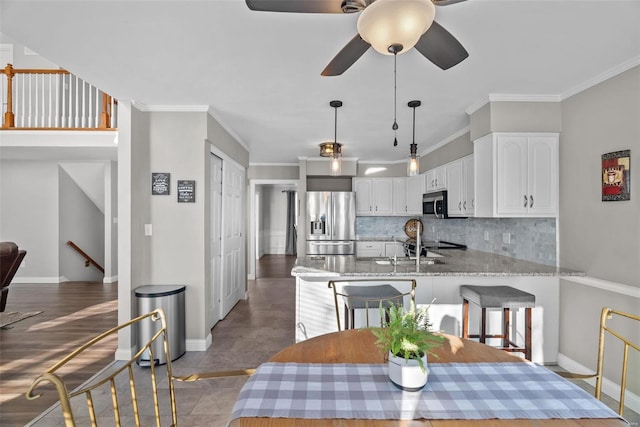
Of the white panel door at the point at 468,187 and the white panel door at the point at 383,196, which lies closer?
the white panel door at the point at 468,187

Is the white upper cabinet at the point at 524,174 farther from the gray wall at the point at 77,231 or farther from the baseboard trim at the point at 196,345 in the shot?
the gray wall at the point at 77,231

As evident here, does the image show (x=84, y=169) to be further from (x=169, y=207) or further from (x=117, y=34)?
(x=117, y=34)

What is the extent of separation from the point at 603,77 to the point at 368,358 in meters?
2.91

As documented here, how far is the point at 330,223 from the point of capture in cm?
623

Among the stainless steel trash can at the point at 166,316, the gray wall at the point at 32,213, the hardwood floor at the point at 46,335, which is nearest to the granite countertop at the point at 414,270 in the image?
the stainless steel trash can at the point at 166,316

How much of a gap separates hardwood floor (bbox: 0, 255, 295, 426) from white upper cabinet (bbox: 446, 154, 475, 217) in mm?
2655

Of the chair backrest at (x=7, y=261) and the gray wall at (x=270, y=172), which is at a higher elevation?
the gray wall at (x=270, y=172)

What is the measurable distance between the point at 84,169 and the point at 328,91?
581 centimetres

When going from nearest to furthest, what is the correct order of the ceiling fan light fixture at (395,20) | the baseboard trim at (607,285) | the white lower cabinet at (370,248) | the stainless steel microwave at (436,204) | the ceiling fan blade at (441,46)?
the ceiling fan light fixture at (395,20) < the ceiling fan blade at (441,46) < the baseboard trim at (607,285) < the stainless steel microwave at (436,204) < the white lower cabinet at (370,248)

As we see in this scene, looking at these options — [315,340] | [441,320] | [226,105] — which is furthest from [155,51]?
[441,320]

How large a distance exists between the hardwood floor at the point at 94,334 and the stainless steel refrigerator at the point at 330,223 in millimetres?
1036

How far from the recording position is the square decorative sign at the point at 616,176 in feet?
7.82

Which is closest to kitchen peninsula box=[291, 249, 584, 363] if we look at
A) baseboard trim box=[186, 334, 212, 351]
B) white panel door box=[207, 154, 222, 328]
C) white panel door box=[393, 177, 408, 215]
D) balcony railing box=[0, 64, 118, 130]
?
baseboard trim box=[186, 334, 212, 351]

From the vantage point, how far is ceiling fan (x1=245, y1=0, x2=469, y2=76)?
1.10 m
